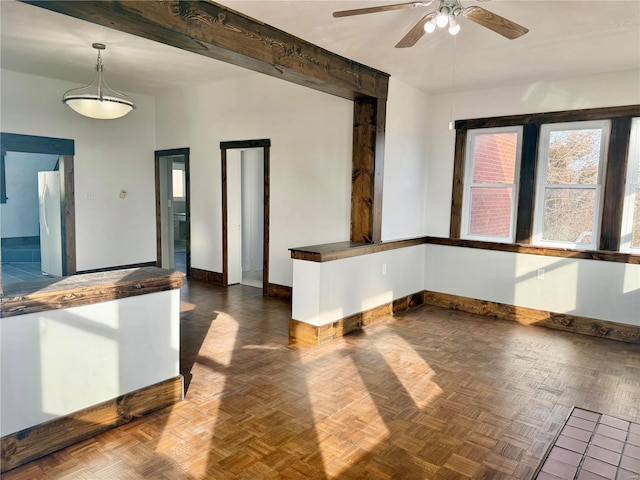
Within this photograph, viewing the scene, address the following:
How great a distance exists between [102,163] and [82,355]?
491 cm

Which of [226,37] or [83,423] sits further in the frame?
[226,37]

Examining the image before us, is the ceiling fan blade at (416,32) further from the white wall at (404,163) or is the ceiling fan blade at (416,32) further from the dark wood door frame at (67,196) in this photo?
the dark wood door frame at (67,196)

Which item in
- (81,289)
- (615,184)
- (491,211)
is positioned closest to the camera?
(81,289)

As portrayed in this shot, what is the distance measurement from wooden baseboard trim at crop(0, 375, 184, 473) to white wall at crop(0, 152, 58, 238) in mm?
7368

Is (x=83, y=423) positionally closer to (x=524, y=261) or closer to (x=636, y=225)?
(x=524, y=261)

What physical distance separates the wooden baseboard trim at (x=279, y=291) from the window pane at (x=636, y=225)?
147 inches

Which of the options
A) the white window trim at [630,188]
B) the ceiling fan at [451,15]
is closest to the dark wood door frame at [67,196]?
the ceiling fan at [451,15]

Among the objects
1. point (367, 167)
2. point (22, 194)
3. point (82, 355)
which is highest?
point (367, 167)

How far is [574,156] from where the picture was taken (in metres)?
4.66

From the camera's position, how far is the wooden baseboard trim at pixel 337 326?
407 centimetres

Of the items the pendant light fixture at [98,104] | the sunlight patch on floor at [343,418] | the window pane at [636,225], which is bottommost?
the sunlight patch on floor at [343,418]

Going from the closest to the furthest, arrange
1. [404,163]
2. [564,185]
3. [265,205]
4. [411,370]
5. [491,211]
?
1. [411,370]
2. [564,185]
3. [404,163]
4. [491,211]
5. [265,205]

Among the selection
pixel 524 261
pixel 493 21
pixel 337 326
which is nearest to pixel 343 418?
pixel 337 326

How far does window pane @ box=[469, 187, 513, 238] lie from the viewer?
16.9 feet
